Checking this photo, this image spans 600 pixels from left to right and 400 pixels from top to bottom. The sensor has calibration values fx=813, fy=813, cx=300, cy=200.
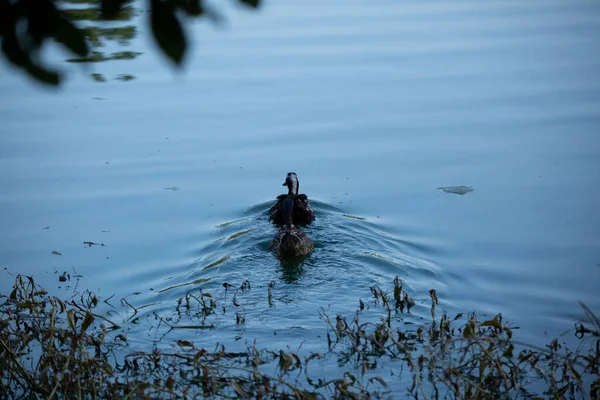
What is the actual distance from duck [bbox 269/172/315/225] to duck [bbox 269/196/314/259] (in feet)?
0.47

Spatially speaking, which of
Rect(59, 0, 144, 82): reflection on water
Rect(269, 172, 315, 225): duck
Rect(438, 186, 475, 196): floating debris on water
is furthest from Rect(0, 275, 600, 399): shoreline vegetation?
Rect(59, 0, 144, 82): reflection on water

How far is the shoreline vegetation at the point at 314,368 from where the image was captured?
5035 mm

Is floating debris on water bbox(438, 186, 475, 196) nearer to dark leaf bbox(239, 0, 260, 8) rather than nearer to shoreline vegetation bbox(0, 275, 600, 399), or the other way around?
shoreline vegetation bbox(0, 275, 600, 399)

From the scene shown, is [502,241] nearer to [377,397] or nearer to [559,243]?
[559,243]

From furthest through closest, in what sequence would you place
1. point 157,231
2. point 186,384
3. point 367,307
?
point 157,231 < point 367,307 < point 186,384

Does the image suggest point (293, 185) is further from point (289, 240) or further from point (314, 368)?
point (314, 368)

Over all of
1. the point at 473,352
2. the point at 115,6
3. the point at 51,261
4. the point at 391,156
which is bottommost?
the point at 51,261

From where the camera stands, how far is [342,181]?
10109mm

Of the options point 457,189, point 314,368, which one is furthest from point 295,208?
point 314,368

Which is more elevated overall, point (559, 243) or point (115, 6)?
point (115, 6)

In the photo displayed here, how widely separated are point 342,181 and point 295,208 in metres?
1.04

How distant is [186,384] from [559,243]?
461 cm

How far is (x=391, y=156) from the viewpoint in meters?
10.6

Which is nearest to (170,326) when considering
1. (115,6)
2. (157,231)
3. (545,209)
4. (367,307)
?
(367,307)
